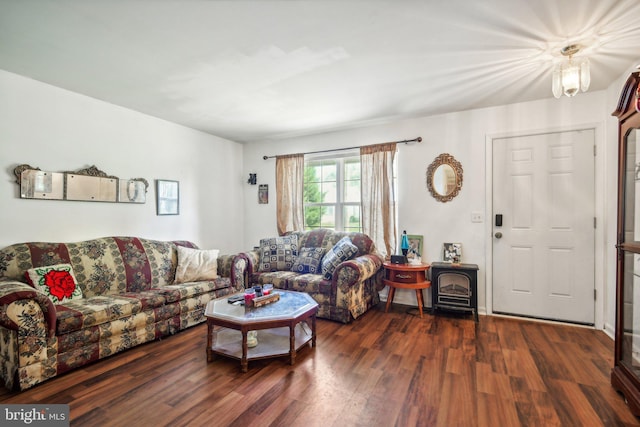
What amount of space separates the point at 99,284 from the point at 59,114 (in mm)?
1704

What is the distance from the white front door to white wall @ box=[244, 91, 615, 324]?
103 millimetres

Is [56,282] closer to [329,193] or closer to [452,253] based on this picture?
[329,193]

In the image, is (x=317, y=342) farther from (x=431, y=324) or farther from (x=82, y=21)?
(x=82, y=21)

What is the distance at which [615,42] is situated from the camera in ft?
7.09

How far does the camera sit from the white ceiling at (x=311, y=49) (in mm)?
1826

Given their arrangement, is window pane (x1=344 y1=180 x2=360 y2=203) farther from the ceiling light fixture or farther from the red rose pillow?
the red rose pillow

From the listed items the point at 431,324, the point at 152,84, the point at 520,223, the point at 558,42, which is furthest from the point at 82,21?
the point at 520,223

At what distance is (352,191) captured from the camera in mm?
4391

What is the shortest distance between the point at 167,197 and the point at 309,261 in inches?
80.4

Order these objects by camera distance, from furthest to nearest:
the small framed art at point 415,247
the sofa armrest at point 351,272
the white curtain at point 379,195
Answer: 1. the white curtain at point 379,195
2. the small framed art at point 415,247
3. the sofa armrest at point 351,272

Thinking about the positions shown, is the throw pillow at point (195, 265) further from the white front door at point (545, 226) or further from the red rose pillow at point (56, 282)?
the white front door at point (545, 226)

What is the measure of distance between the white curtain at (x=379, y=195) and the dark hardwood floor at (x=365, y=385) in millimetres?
1373

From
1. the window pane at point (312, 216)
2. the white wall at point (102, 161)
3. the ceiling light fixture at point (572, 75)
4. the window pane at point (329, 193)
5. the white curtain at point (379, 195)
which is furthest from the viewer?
the window pane at point (312, 216)

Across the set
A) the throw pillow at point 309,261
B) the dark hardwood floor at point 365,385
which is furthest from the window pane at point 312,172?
the dark hardwood floor at point 365,385
